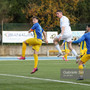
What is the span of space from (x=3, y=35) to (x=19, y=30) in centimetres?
147

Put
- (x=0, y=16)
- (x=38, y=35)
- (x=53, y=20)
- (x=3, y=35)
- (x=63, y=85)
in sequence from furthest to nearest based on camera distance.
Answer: (x=0, y=16) < (x=53, y=20) < (x=3, y=35) < (x=38, y=35) < (x=63, y=85)

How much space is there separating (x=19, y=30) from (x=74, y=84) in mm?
21184

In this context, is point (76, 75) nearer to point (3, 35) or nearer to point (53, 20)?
point (3, 35)

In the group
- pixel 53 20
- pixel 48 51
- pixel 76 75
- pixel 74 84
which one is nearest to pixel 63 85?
pixel 74 84

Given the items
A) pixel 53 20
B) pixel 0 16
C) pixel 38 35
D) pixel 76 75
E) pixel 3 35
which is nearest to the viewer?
pixel 76 75

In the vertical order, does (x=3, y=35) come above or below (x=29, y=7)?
below

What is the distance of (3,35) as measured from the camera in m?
30.5

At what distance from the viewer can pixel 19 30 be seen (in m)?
31.0

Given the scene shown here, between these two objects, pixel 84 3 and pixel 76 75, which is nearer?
pixel 76 75

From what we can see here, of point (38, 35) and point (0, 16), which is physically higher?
point (0, 16)

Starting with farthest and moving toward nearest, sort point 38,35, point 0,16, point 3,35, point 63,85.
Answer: point 0,16, point 3,35, point 38,35, point 63,85

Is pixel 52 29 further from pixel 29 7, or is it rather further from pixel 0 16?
pixel 0 16

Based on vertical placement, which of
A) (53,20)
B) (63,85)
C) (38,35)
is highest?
(53,20)

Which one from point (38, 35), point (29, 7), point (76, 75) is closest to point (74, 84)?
point (76, 75)
